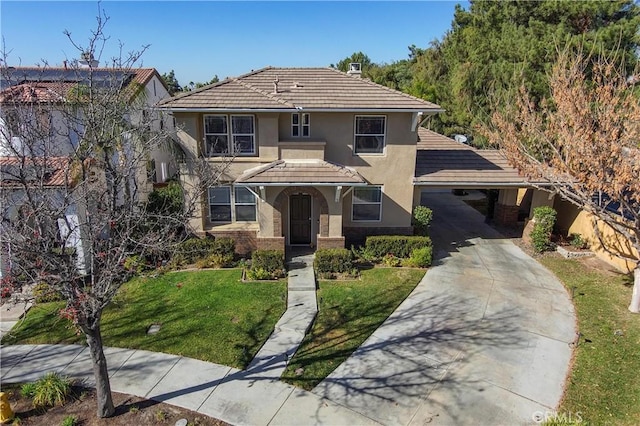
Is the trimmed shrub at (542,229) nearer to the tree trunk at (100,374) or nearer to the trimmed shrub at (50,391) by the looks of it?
the tree trunk at (100,374)

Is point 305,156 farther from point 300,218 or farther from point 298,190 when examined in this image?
point 300,218

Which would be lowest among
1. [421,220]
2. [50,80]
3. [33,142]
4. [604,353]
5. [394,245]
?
[604,353]

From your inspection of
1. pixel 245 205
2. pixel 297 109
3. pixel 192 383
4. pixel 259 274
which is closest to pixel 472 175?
pixel 297 109

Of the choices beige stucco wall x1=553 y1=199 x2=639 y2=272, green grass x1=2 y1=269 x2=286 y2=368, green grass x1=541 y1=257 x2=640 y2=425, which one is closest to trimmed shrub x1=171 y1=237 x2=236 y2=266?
green grass x1=2 y1=269 x2=286 y2=368

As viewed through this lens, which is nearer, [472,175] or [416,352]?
[416,352]

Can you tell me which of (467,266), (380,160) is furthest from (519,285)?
(380,160)

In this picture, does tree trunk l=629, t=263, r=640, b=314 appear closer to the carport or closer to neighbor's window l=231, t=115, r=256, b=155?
the carport
